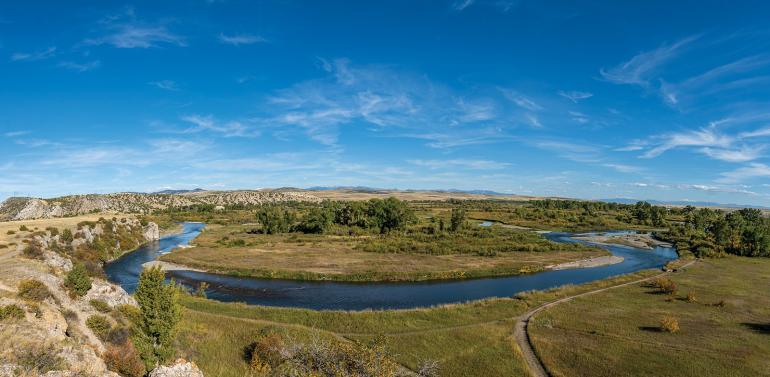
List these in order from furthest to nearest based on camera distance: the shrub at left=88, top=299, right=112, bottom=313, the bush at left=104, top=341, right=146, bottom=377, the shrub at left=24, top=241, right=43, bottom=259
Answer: the shrub at left=24, top=241, right=43, bottom=259
the shrub at left=88, top=299, right=112, bottom=313
the bush at left=104, top=341, right=146, bottom=377

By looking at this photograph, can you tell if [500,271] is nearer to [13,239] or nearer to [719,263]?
[719,263]

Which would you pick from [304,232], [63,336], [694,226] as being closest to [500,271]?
[63,336]

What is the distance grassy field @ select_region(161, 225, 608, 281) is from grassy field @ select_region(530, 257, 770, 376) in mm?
26787

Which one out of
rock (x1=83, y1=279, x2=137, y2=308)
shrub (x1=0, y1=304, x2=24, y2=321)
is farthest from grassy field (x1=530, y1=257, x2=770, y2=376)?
rock (x1=83, y1=279, x2=137, y2=308)

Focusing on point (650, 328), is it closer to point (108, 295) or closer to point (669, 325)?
point (669, 325)

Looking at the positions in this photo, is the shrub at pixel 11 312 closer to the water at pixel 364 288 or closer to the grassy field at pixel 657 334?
the water at pixel 364 288

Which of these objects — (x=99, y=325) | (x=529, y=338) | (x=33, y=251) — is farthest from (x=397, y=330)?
(x=33, y=251)

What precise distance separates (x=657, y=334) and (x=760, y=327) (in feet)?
39.4

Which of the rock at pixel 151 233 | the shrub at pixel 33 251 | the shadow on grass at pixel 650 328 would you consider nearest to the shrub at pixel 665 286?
the shadow on grass at pixel 650 328

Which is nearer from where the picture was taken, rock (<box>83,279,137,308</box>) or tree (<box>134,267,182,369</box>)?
tree (<box>134,267,182,369</box>)

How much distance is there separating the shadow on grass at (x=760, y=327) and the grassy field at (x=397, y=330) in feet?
65.1

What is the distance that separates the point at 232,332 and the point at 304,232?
9749 centimetres

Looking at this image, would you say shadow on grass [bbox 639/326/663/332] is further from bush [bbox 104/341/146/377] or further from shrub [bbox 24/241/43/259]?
shrub [bbox 24/241/43/259]

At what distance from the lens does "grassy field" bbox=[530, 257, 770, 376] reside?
32.5m
